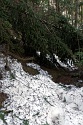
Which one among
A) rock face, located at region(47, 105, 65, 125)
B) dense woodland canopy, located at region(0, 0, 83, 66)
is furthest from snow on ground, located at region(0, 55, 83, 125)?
dense woodland canopy, located at region(0, 0, 83, 66)

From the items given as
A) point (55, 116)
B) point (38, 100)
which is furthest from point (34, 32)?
point (55, 116)

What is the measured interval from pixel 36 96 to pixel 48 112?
40cm

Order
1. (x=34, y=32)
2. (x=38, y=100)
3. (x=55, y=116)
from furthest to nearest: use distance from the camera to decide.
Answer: (x=34, y=32) < (x=38, y=100) < (x=55, y=116)

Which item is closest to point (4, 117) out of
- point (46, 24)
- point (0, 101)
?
point (0, 101)

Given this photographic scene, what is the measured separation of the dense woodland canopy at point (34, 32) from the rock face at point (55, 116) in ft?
3.92

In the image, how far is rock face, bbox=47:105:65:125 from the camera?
3.23 metres

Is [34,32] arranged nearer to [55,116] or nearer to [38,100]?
[38,100]

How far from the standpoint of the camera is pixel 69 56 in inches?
187

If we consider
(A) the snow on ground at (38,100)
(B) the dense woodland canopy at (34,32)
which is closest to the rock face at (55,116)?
(A) the snow on ground at (38,100)

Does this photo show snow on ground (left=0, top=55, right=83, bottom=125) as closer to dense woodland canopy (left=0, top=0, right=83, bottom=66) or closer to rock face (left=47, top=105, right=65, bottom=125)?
rock face (left=47, top=105, right=65, bottom=125)

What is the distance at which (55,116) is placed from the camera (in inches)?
129

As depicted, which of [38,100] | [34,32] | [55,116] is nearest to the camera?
[55,116]

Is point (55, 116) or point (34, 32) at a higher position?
point (34, 32)

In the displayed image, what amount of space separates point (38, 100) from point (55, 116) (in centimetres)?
41
